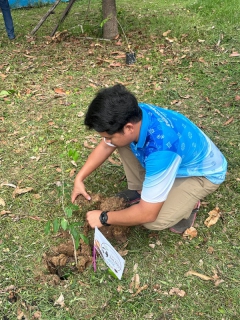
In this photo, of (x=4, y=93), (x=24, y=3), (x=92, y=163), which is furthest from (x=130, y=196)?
(x=24, y=3)

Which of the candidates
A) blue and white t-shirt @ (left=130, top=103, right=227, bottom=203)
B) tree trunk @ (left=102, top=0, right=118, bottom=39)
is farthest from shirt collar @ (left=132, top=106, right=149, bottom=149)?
tree trunk @ (left=102, top=0, right=118, bottom=39)

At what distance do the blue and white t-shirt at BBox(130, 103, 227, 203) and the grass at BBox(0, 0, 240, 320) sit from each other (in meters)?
0.69

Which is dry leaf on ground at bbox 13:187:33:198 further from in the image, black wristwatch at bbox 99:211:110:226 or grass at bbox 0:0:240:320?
black wristwatch at bbox 99:211:110:226

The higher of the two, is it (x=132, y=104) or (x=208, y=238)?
(x=132, y=104)

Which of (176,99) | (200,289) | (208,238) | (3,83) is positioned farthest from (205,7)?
(200,289)

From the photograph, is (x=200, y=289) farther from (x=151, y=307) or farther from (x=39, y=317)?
(x=39, y=317)

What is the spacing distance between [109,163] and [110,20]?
3.00 metres

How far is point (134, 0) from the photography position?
26.1ft

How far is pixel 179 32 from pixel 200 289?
433cm

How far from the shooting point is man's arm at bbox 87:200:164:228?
1.71 meters

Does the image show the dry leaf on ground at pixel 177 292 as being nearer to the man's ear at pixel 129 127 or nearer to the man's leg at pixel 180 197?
the man's leg at pixel 180 197

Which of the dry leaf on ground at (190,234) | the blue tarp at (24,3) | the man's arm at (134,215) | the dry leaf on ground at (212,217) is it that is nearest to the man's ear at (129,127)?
the man's arm at (134,215)

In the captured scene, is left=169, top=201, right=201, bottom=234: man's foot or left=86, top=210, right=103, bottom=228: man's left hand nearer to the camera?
left=86, top=210, right=103, bottom=228: man's left hand

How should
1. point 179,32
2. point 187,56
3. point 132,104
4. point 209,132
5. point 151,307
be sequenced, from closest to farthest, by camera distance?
1. point 132,104
2. point 151,307
3. point 209,132
4. point 187,56
5. point 179,32
